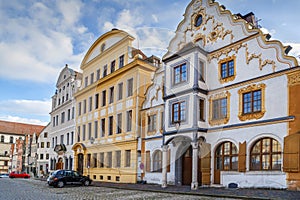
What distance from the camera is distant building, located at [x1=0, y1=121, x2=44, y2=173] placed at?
78.1 metres

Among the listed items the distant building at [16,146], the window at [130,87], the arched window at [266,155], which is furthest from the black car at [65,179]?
the distant building at [16,146]

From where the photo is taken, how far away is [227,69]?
2236 centimetres

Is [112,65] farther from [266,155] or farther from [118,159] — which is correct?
[266,155]

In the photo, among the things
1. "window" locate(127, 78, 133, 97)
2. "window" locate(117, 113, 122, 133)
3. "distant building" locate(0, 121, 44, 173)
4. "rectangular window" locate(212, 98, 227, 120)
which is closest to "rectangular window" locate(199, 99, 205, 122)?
"rectangular window" locate(212, 98, 227, 120)

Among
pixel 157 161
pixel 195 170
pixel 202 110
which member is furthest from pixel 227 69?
pixel 157 161

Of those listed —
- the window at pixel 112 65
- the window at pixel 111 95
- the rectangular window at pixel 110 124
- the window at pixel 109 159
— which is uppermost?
the window at pixel 112 65

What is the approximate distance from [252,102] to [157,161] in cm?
985

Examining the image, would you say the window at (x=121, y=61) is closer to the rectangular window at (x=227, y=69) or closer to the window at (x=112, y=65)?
the window at (x=112, y=65)

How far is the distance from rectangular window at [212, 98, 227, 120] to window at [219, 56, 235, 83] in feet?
4.30

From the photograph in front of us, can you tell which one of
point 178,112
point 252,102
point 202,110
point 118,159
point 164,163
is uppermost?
point 252,102

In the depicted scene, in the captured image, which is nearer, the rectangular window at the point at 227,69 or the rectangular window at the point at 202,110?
the rectangular window at the point at 227,69

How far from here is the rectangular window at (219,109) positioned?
72.8 ft

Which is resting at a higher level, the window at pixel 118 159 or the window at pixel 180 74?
the window at pixel 180 74

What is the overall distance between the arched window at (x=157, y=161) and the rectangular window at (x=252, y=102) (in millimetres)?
8722
